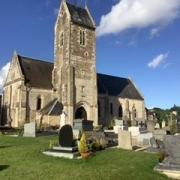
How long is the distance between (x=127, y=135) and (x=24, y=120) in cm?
2652

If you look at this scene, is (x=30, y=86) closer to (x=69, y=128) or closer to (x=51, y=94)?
(x=51, y=94)

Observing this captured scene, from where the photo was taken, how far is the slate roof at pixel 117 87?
2095 inches

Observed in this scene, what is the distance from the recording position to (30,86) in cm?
4406

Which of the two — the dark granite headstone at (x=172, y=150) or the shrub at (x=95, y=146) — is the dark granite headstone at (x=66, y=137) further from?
the dark granite headstone at (x=172, y=150)

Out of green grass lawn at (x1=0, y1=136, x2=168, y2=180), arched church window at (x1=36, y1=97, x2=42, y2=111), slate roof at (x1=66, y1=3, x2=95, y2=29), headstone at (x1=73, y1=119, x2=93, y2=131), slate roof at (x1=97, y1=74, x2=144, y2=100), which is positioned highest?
slate roof at (x1=66, y1=3, x2=95, y2=29)

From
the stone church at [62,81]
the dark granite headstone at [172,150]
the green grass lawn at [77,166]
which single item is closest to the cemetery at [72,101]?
the stone church at [62,81]

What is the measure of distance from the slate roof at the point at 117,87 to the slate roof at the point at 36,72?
368 inches

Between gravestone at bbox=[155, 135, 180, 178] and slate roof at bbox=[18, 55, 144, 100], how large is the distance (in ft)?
110

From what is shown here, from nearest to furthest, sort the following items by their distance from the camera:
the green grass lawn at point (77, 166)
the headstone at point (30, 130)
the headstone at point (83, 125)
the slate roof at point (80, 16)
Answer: the green grass lawn at point (77, 166), the headstone at point (83, 125), the headstone at point (30, 130), the slate roof at point (80, 16)

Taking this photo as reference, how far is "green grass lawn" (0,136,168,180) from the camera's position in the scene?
37.0 ft

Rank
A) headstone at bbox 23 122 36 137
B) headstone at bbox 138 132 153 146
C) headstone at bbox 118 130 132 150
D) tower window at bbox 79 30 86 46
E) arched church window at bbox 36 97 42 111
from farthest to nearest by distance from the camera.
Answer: tower window at bbox 79 30 86 46 → arched church window at bbox 36 97 42 111 → headstone at bbox 23 122 36 137 → headstone at bbox 138 132 153 146 → headstone at bbox 118 130 132 150

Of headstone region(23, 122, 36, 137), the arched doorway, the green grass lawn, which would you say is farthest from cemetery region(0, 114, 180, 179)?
the arched doorway

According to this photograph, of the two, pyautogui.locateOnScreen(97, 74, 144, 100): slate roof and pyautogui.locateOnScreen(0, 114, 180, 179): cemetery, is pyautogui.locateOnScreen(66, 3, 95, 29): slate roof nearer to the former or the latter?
pyautogui.locateOnScreen(97, 74, 144, 100): slate roof

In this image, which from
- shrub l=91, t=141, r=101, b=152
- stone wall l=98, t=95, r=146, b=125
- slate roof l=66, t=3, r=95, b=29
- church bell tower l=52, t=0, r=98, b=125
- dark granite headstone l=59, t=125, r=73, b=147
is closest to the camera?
dark granite headstone l=59, t=125, r=73, b=147
